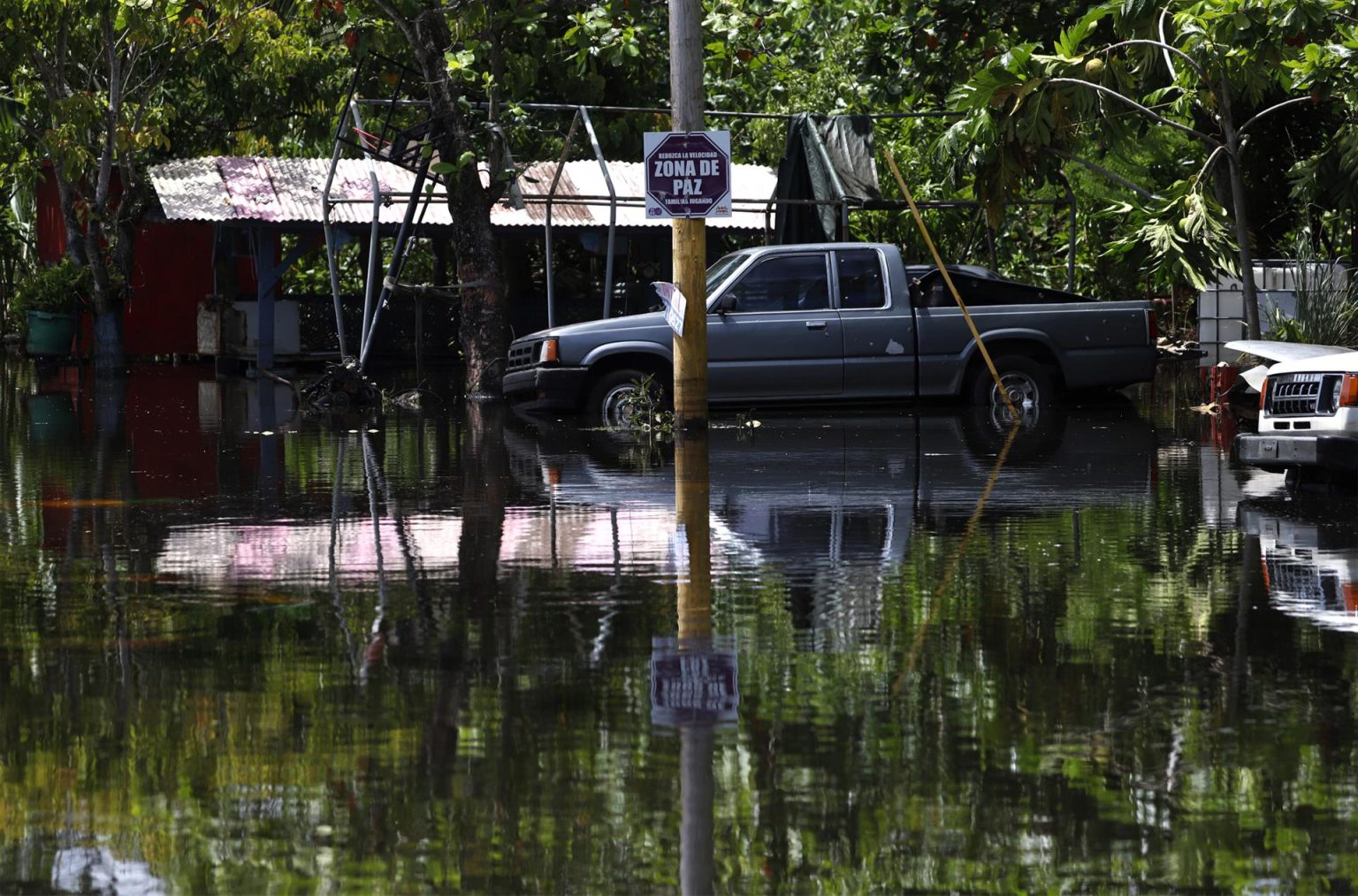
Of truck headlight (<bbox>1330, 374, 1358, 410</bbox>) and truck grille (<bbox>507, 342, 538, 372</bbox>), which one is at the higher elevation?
truck grille (<bbox>507, 342, 538, 372</bbox>)

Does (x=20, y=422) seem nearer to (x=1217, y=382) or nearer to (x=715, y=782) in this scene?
(x=1217, y=382)

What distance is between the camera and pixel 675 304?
631 inches

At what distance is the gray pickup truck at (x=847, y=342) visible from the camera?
18281 mm

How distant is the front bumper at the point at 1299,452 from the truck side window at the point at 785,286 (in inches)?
260

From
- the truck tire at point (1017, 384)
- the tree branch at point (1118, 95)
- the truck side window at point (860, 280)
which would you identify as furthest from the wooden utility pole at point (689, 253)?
the tree branch at point (1118, 95)

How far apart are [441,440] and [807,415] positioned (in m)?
3.82

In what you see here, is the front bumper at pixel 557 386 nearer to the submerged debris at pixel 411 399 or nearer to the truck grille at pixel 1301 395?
the submerged debris at pixel 411 399

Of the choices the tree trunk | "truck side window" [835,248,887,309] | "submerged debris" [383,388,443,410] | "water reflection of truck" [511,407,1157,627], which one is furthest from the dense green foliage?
"water reflection of truck" [511,407,1157,627]

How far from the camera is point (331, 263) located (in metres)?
23.4

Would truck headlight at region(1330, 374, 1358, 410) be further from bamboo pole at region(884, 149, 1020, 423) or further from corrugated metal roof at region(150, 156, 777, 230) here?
corrugated metal roof at region(150, 156, 777, 230)

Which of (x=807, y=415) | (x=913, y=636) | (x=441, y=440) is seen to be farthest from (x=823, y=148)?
(x=913, y=636)

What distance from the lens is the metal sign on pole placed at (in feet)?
51.4

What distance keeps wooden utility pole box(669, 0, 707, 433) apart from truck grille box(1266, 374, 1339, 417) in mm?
4912

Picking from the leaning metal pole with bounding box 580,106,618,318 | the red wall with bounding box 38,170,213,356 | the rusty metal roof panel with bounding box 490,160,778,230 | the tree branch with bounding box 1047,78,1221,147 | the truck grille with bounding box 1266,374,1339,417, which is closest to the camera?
the truck grille with bounding box 1266,374,1339,417
